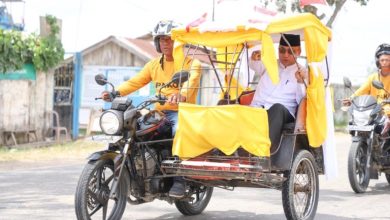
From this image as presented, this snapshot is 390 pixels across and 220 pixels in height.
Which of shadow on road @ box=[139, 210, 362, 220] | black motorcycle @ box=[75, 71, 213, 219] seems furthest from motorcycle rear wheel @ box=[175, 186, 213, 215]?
black motorcycle @ box=[75, 71, 213, 219]

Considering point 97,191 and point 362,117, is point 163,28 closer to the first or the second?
point 97,191

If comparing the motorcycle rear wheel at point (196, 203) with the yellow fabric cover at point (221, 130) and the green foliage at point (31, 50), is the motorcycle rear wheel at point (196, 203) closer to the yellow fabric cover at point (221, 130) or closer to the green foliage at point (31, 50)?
the yellow fabric cover at point (221, 130)

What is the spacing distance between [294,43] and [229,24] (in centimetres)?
116

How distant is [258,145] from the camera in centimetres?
604

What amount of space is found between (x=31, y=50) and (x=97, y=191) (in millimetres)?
11143

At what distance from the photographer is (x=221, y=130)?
608cm

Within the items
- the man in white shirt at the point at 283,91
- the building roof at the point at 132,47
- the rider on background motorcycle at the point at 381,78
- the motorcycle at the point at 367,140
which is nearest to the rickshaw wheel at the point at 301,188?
the man in white shirt at the point at 283,91

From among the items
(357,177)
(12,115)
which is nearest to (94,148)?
(12,115)

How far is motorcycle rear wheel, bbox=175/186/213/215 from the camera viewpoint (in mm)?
7277

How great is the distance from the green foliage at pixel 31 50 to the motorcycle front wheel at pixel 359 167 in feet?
29.2

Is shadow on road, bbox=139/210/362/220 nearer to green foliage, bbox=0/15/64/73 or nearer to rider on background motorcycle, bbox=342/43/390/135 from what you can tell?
rider on background motorcycle, bbox=342/43/390/135

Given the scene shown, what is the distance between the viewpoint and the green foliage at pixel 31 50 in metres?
Answer: 15.6

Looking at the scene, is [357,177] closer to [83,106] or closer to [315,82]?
[315,82]

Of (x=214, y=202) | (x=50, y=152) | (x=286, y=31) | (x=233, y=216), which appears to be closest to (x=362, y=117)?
(x=214, y=202)
